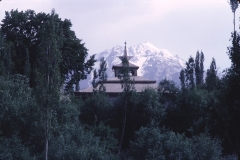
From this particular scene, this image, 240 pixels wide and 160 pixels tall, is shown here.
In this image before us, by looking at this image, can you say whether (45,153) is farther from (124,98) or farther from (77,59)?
(77,59)

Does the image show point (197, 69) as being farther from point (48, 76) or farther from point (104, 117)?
point (48, 76)

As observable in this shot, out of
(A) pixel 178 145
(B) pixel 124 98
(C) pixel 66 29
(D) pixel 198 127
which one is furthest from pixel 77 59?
(A) pixel 178 145

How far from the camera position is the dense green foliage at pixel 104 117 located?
2575cm

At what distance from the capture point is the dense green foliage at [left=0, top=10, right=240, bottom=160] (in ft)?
84.5

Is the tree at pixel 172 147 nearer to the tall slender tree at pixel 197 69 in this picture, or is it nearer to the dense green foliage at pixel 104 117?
the dense green foliage at pixel 104 117

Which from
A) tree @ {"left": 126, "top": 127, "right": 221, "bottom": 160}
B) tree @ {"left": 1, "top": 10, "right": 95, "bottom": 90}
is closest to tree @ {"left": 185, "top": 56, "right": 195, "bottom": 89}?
tree @ {"left": 1, "top": 10, "right": 95, "bottom": 90}

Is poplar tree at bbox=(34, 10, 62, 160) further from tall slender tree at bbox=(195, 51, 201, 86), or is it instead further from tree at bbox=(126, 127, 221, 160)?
tall slender tree at bbox=(195, 51, 201, 86)

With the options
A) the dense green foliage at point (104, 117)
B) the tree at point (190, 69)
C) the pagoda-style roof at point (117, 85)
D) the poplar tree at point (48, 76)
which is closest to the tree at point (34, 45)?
the dense green foliage at point (104, 117)

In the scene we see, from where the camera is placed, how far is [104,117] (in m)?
35.2

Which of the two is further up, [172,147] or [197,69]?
[197,69]

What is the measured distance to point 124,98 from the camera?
3456cm

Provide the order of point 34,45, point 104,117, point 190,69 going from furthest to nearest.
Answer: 1. point 190,69
2. point 34,45
3. point 104,117

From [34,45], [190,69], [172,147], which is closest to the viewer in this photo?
[172,147]

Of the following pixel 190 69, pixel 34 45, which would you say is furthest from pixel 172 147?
pixel 190 69
